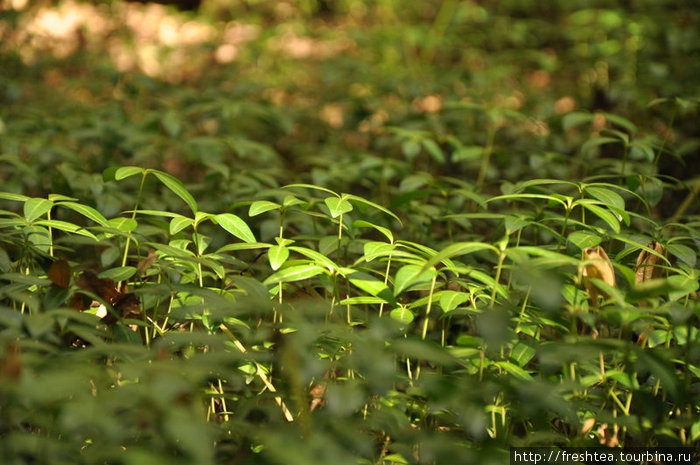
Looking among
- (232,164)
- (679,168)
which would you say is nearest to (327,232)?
(232,164)

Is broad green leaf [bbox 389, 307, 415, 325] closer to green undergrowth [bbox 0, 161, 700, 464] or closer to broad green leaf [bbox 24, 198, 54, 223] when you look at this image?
green undergrowth [bbox 0, 161, 700, 464]

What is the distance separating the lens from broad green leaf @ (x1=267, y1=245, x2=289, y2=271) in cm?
109

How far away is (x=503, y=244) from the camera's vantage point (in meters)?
0.97

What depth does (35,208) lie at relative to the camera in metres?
1.19

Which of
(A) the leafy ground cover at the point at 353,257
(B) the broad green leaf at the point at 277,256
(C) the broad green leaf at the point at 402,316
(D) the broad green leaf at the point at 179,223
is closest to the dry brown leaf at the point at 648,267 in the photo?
(A) the leafy ground cover at the point at 353,257

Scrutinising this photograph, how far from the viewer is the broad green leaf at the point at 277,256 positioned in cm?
109

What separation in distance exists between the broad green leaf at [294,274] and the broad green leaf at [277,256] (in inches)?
0.7

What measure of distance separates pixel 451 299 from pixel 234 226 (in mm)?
444

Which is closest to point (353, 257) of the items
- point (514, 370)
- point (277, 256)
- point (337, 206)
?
point (337, 206)

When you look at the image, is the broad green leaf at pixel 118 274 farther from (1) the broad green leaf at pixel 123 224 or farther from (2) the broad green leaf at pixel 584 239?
(2) the broad green leaf at pixel 584 239

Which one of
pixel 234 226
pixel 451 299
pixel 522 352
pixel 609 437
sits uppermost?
pixel 234 226

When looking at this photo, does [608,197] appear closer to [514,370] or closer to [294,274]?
[514,370]

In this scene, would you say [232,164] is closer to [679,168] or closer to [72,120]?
[72,120]

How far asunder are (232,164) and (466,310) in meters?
1.29
